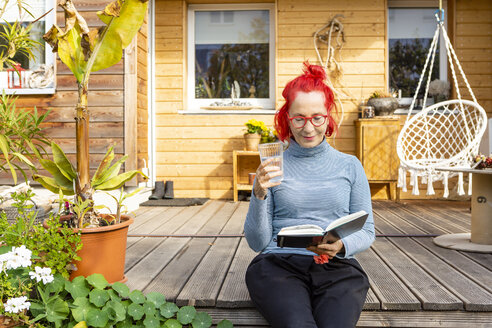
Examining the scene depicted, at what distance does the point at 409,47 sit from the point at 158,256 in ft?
12.9

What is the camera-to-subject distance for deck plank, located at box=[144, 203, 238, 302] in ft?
5.94

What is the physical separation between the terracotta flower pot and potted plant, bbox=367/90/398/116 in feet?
11.4

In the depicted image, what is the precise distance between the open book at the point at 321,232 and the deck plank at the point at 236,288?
46cm

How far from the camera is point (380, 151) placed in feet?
15.2

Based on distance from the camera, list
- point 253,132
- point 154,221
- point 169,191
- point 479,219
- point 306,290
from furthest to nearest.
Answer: point 169,191, point 253,132, point 154,221, point 479,219, point 306,290

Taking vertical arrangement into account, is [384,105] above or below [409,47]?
below

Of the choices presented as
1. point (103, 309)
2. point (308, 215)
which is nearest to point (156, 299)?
point (103, 309)

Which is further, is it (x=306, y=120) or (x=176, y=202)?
(x=176, y=202)

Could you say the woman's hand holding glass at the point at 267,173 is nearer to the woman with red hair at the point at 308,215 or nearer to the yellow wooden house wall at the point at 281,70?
the woman with red hair at the point at 308,215

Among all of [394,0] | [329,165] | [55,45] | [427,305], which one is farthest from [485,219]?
[394,0]

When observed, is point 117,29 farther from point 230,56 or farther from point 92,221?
point 230,56

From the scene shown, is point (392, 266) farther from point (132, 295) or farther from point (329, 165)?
point (132, 295)

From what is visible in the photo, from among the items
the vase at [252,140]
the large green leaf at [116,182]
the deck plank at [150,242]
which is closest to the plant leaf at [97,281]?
the large green leaf at [116,182]

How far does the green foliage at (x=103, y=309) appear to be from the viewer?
5.15 feet
